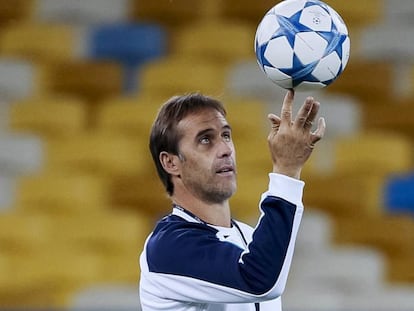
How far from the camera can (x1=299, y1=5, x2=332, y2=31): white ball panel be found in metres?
3.39

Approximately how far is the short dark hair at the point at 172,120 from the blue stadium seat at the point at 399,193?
404 centimetres

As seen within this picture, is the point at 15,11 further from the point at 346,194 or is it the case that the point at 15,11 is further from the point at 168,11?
the point at 346,194

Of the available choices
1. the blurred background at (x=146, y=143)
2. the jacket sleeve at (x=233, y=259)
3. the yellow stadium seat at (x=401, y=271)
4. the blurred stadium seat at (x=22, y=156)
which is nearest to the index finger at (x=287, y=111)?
the jacket sleeve at (x=233, y=259)

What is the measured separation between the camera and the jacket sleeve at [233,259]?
3.13m

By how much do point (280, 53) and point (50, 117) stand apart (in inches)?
206

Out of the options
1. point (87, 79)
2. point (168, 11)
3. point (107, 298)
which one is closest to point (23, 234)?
point (107, 298)

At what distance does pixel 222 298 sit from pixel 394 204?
4.44m

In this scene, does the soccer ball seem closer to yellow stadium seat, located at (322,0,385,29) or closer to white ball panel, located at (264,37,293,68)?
white ball panel, located at (264,37,293,68)

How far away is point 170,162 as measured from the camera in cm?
359

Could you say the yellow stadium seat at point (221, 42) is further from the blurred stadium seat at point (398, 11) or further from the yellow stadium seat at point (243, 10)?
the blurred stadium seat at point (398, 11)

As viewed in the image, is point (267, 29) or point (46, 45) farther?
point (46, 45)

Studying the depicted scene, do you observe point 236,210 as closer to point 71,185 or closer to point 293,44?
point 71,185

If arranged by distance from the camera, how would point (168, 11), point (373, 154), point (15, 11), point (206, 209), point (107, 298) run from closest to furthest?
point (206, 209)
point (107, 298)
point (373, 154)
point (168, 11)
point (15, 11)

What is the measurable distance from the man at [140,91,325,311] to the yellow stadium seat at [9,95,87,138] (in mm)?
4834
